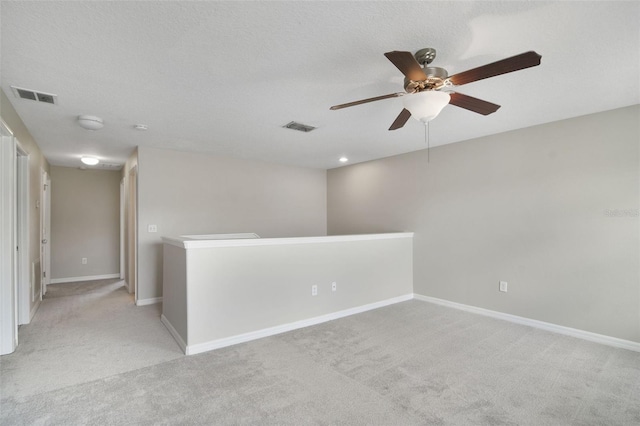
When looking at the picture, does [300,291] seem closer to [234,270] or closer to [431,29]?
[234,270]

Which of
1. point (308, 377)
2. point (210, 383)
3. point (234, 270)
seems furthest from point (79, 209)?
point (308, 377)

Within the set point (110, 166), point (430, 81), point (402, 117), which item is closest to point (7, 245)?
point (402, 117)

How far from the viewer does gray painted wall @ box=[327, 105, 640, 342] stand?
3.09 metres

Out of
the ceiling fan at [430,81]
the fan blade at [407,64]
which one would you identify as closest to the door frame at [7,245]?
the ceiling fan at [430,81]

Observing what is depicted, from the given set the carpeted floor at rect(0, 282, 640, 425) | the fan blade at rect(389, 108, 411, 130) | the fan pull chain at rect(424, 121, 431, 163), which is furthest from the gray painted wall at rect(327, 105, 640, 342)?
the fan blade at rect(389, 108, 411, 130)

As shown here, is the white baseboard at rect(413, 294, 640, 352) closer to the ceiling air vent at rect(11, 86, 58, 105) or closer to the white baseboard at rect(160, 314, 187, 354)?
the white baseboard at rect(160, 314, 187, 354)

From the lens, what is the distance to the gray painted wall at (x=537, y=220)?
3.09 metres

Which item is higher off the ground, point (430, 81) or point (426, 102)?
point (430, 81)

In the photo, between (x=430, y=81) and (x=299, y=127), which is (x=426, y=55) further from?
(x=299, y=127)

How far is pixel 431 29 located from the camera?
1786 millimetres

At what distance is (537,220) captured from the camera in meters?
3.63

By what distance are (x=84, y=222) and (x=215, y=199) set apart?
351 centimetres

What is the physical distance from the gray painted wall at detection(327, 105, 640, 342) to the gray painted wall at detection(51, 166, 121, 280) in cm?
602

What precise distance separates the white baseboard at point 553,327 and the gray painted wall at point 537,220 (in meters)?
0.06
